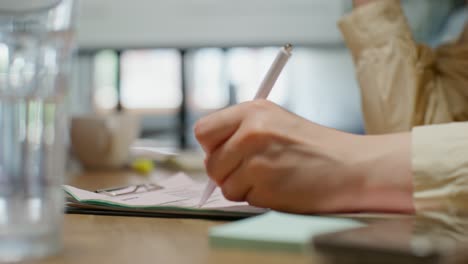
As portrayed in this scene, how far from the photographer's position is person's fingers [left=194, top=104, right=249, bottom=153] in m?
0.48

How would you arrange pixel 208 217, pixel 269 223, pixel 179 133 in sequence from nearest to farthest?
pixel 269 223 → pixel 208 217 → pixel 179 133

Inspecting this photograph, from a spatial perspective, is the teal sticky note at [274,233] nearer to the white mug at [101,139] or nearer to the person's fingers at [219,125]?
the person's fingers at [219,125]

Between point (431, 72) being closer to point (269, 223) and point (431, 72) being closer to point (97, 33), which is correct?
point (269, 223)

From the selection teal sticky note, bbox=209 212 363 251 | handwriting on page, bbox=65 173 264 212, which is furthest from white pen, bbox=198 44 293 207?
teal sticky note, bbox=209 212 363 251

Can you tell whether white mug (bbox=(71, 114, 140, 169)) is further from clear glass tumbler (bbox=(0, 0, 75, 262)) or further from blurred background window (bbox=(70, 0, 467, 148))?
blurred background window (bbox=(70, 0, 467, 148))

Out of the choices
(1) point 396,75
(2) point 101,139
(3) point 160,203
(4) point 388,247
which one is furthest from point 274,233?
(2) point 101,139

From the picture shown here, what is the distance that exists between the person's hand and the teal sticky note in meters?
0.10

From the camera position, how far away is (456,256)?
0.26 m

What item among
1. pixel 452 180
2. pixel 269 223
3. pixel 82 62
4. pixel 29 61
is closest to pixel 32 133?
pixel 29 61

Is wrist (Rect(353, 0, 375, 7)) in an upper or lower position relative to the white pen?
upper

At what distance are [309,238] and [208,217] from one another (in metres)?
0.16

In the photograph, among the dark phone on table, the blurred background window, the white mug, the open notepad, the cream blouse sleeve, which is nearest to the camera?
the dark phone on table

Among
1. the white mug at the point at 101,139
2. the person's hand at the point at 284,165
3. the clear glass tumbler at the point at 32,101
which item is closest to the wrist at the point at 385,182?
the person's hand at the point at 284,165

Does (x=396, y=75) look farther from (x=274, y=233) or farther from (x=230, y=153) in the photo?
(x=274, y=233)
